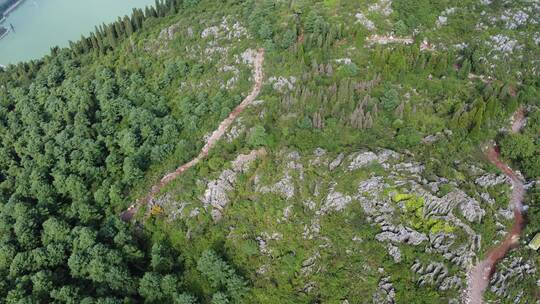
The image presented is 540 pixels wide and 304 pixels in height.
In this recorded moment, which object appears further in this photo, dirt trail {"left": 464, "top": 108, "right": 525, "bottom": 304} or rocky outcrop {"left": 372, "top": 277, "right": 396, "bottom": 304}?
dirt trail {"left": 464, "top": 108, "right": 525, "bottom": 304}

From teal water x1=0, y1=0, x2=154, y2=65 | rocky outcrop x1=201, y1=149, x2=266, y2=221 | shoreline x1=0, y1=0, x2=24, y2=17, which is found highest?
shoreline x1=0, y1=0, x2=24, y2=17

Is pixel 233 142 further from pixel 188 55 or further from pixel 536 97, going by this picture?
pixel 536 97

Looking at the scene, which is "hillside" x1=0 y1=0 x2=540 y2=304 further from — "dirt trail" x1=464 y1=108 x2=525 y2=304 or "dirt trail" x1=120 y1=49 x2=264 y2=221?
"dirt trail" x1=464 y1=108 x2=525 y2=304

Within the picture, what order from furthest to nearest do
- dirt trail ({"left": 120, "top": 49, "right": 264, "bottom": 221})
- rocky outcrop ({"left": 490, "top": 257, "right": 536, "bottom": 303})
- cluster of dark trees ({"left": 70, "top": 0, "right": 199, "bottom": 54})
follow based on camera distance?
cluster of dark trees ({"left": 70, "top": 0, "right": 199, "bottom": 54}), dirt trail ({"left": 120, "top": 49, "right": 264, "bottom": 221}), rocky outcrop ({"left": 490, "top": 257, "right": 536, "bottom": 303})

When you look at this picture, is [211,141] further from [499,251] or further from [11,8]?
[11,8]

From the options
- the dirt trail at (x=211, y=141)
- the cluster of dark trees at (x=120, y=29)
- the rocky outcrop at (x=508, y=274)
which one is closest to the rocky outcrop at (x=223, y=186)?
the dirt trail at (x=211, y=141)

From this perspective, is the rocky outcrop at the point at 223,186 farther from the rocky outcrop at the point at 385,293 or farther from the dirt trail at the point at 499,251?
the dirt trail at the point at 499,251

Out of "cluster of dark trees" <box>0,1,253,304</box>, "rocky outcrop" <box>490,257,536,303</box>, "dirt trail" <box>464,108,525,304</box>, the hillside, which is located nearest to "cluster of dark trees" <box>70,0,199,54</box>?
"cluster of dark trees" <box>0,1,253,304</box>

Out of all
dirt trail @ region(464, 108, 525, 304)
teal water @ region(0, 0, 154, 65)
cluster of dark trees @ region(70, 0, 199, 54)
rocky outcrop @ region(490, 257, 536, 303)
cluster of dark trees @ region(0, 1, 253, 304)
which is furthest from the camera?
teal water @ region(0, 0, 154, 65)

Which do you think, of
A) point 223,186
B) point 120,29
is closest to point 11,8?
point 120,29
